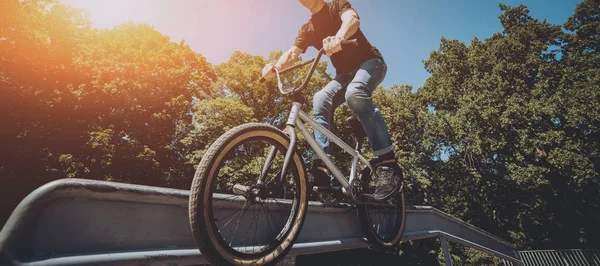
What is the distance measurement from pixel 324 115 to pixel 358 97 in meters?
0.40

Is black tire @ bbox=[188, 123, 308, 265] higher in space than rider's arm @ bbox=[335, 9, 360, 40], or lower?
lower

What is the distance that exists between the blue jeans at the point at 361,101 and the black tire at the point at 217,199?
0.77 meters

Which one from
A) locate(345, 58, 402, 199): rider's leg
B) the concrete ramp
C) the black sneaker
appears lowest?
the concrete ramp

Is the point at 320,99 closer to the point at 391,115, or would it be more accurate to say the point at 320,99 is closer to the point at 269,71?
the point at 269,71

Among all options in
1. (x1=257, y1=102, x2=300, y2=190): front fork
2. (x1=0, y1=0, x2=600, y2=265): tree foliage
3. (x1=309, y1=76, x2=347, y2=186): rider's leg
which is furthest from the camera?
(x1=0, y1=0, x2=600, y2=265): tree foliage

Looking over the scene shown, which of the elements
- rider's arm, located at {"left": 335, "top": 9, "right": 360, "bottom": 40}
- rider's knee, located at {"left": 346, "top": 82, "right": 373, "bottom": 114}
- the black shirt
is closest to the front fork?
rider's knee, located at {"left": 346, "top": 82, "right": 373, "bottom": 114}

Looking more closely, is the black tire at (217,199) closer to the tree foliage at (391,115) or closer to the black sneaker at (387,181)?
the black sneaker at (387,181)

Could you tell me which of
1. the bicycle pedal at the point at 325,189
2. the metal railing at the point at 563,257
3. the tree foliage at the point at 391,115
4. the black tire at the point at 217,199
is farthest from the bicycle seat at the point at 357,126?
the metal railing at the point at 563,257

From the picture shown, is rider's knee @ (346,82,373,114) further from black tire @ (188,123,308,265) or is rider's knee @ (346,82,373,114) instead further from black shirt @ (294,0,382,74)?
black tire @ (188,123,308,265)

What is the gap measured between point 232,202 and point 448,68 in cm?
2377

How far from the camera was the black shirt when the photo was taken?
2908mm

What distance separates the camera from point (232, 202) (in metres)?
1.71

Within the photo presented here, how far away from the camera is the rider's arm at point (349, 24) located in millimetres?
2408

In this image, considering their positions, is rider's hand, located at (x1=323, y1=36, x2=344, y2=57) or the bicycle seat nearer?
rider's hand, located at (x1=323, y1=36, x2=344, y2=57)
